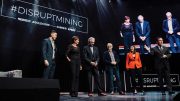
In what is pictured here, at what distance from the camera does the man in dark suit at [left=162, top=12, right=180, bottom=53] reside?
8.55m

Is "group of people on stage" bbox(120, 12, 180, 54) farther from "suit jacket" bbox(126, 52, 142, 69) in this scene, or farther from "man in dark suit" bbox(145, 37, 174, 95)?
"man in dark suit" bbox(145, 37, 174, 95)

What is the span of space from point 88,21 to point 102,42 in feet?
3.02

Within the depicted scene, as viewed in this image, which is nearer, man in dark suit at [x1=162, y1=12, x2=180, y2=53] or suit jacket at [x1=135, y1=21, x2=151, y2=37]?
man in dark suit at [x1=162, y1=12, x2=180, y2=53]

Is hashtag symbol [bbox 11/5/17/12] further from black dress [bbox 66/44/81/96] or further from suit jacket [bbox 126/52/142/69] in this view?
suit jacket [bbox 126/52/142/69]

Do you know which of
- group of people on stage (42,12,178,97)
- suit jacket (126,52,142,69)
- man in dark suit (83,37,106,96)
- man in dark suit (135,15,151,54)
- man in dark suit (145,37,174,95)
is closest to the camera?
group of people on stage (42,12,178,97)

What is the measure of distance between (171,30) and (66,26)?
3.69 m

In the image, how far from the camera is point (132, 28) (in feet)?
29.2

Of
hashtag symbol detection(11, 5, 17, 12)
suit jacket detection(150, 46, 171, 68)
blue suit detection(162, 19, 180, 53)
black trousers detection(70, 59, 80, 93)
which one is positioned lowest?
black trousers detection(70, 59, 80, 93)

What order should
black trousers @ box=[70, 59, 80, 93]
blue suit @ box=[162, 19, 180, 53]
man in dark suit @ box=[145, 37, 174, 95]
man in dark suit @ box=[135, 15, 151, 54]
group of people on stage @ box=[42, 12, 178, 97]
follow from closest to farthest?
black trousers @ box=[70, 59, 80, 93] < group of people on stage @ box=[42, 12, 178, 97] < man in dark suit @ box=[145, 37, 174, 95] < blue suit @ box=[162, 19, 180, 53] < man in dark suit @ box=[135, 15, 151, 54]

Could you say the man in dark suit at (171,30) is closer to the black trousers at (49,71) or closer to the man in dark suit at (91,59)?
the man in dark suit at (91,59)

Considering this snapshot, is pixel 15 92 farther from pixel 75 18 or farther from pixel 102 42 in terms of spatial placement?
pixel 102 42

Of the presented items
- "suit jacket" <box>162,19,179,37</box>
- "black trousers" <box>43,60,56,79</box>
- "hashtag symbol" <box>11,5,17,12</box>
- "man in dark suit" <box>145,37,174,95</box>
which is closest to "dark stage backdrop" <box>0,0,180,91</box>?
"hashtag symbol" <box>11,5,17,12</box>

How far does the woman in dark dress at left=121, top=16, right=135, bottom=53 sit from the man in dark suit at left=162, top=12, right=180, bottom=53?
1142mm

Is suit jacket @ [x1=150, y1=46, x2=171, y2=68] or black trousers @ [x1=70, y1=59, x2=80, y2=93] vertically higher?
suit jacket @ [x1=150, y1=46, x2=171, y2=68]
